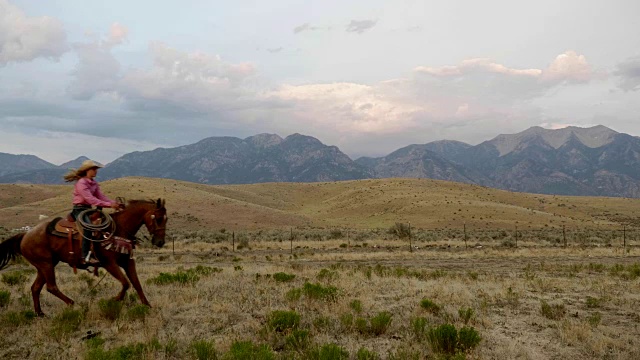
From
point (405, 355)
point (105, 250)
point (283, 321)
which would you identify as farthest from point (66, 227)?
point (405, 355)

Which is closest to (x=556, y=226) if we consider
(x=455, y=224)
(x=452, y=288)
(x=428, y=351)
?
(x=455, y=224)

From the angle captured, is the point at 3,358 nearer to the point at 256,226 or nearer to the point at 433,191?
the point at 256,226

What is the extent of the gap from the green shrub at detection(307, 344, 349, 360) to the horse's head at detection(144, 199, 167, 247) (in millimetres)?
4794

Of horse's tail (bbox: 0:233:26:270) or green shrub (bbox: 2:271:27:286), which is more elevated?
horse's tail (bbox: 0:233:26:270)

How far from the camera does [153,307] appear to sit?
34.0ft

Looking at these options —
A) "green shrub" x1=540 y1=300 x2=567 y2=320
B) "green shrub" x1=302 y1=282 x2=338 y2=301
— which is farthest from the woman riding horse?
"green shrub" x1=540 y1=300 x2=567 y2=320

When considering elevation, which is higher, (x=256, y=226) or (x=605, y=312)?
(x=605, y=312)

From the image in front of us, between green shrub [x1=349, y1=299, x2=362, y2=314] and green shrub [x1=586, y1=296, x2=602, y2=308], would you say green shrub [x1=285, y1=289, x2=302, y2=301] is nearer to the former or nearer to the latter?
green shrub [x1=349, y1=299, x2=362, y2=314]

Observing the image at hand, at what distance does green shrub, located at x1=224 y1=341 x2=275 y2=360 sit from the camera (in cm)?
658

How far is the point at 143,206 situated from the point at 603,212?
115653 mm

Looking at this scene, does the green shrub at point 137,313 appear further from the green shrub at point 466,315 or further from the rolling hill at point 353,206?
the rolling hill at point 353,206

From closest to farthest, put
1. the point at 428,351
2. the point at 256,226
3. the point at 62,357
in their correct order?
the point at 62,357 → the point at 428,351 → the point at 256,226

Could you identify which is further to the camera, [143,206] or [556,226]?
[556,226]

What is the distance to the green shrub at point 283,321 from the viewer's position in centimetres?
862
